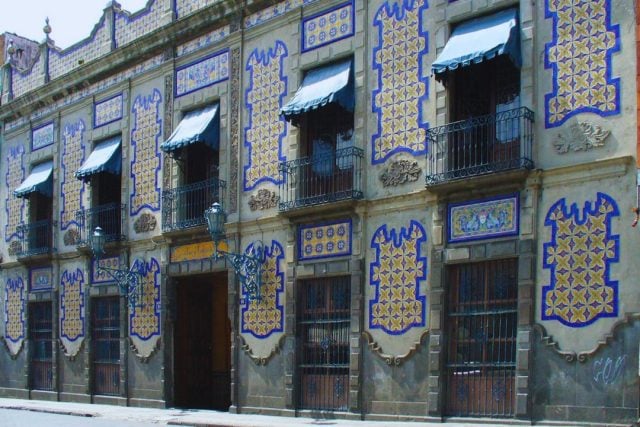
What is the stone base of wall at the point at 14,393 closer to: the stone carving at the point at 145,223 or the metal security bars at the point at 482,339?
the stone carving at the point at 145,223

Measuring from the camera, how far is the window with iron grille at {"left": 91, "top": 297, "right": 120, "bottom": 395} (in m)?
21.5

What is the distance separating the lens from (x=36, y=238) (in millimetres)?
24609

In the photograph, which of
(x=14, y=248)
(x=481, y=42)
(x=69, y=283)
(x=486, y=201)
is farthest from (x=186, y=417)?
(x=14, y=248)

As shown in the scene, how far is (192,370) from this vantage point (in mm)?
20281

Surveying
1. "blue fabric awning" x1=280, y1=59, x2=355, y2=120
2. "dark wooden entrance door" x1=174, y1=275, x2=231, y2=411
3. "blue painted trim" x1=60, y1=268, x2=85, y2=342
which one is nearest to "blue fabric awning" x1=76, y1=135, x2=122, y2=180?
"blue painted trim" x1=60, y1=268, x2=85, y2=342

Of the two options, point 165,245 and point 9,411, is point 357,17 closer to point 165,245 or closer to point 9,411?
point 165,245

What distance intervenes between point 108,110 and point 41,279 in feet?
17.5

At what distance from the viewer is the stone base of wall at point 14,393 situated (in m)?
24.5

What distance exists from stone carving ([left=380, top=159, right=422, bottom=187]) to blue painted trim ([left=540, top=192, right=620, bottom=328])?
269cm

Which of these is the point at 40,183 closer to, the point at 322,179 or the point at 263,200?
the point at 263,200

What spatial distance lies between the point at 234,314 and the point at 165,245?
116 inches

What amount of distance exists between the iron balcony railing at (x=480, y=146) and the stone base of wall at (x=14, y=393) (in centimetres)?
1507

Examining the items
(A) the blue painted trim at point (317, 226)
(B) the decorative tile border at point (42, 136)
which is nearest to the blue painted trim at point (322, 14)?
(A) the blue painted trim at point (317, 226)

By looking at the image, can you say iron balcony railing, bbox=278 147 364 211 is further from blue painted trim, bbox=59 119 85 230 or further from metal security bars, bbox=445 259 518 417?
blue painted trim, bbox=59 119 85 230
